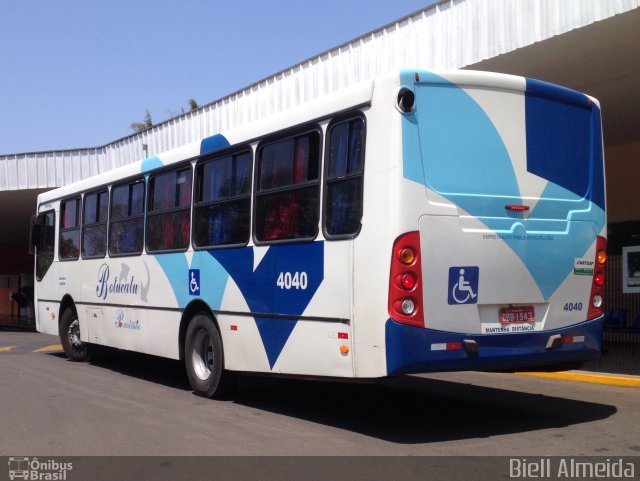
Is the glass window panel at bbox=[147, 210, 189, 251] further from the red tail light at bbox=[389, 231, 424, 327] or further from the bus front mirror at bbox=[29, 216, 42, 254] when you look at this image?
the bus front mirror at bbox=[29, 216, 42, 254]

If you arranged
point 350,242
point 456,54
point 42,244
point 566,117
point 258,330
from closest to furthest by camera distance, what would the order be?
point 350,242, point 566,117, point 258,330, point 456,54, point 42,244

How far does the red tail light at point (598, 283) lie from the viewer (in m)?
7.54

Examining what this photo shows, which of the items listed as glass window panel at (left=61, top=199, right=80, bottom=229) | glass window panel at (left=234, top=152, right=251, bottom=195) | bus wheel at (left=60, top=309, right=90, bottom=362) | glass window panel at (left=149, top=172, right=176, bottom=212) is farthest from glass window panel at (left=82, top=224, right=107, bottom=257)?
glass window panel at (left=234, top=152, right=251, bottom=195)

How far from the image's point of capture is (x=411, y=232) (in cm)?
653

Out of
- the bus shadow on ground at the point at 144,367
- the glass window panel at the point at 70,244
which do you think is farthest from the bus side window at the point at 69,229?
the bus shadow on ground at the point at 144,367

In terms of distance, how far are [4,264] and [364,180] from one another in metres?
42.2

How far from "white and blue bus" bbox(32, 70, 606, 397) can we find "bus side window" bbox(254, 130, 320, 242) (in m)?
0.02

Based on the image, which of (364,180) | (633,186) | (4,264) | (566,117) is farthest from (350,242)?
(4,264)

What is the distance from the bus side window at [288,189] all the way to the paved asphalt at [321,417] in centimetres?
194

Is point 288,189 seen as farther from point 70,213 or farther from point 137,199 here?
point 70,213

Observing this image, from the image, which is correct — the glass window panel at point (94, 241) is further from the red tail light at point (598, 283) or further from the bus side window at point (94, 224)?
the red tail light at point (598, 283)

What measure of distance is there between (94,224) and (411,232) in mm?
7540

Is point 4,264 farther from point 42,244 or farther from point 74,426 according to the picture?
point 74,426

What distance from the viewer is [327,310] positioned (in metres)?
7.13
